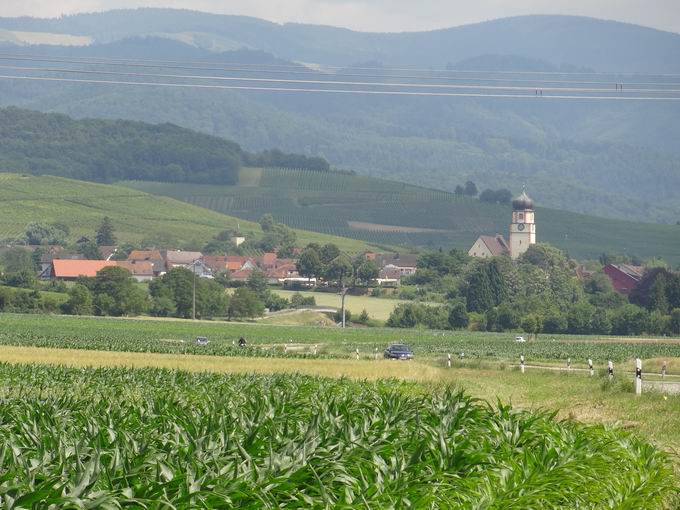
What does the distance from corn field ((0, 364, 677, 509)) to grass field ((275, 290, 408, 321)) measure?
131m

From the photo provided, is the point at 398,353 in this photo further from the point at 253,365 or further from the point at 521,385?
the point at 521,385

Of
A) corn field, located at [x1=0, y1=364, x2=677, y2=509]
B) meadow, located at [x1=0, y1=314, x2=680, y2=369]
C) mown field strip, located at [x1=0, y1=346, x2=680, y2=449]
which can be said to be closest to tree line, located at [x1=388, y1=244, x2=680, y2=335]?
meadow, located at [x1=0, y1=314, x2=680, y2=369]

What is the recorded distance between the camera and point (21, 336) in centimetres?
7425

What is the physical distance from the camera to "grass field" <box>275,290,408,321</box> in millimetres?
152700

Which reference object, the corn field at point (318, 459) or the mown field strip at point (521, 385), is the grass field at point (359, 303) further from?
the corn field at point (318, 459)

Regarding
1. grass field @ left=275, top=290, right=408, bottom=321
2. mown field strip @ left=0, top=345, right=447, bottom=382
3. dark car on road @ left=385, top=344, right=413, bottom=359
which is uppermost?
mown field strip @ left=0, top=345, right=447, bottom=382

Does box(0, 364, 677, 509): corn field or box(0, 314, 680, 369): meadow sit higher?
box(0, 364, 677, 509): corn field

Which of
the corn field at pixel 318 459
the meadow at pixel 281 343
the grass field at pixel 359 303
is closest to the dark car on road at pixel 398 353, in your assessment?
the meadow at pixel 281 343

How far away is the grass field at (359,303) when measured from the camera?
501ft

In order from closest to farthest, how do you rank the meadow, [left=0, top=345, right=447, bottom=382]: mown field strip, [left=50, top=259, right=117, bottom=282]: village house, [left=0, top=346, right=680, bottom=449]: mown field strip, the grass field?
[left=0, top=346, right=680, bottom=449]: mown field strip → [left=0, top=345, right=447, bottom=382]: mown field strip → the meadow → the grass field → [left=50, top=259, right=117, bottom=282]: village house

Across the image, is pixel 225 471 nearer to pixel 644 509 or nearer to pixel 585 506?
pixel 585 506

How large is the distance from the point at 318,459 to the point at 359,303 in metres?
154

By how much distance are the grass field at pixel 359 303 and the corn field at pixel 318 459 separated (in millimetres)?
131372

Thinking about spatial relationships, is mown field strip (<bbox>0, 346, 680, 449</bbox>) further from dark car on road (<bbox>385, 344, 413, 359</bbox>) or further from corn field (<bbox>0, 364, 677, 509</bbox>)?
dark car on road (<bbox>385, 344, 413, 359</bbox>)
